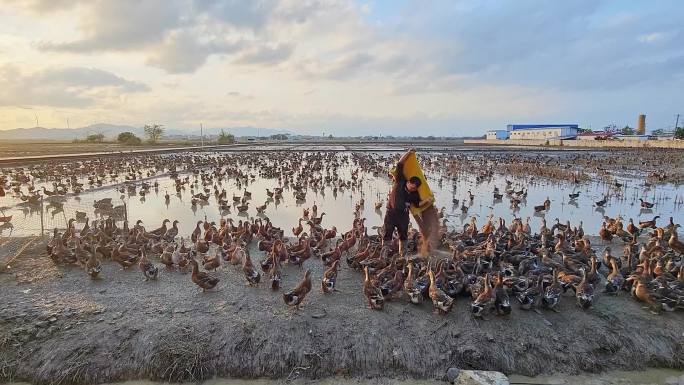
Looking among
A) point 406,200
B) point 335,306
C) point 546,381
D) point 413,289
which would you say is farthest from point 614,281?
point 335,306

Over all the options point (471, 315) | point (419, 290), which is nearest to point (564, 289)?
point (471, 315)

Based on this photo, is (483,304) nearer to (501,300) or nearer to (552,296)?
(501,300)

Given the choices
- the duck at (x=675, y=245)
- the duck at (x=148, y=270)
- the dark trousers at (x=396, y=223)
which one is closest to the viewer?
the duck at (x=148, y=270)

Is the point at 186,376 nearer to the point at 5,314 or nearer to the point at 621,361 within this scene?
the point at 5,314

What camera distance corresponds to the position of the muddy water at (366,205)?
1650 centimetres

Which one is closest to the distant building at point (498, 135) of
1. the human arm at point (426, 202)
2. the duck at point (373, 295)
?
the human arm at point (426, 202)

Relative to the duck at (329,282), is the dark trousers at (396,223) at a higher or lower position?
higher

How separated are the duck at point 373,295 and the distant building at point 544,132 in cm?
9595

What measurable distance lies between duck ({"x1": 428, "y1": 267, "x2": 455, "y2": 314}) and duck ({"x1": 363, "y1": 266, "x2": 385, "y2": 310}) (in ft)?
3.15

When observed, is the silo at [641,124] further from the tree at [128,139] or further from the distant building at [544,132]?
the tree at [128,139]

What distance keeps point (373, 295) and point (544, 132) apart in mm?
102416

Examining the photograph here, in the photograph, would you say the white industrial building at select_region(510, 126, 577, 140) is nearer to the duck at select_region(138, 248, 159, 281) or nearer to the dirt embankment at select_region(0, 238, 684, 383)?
the dirt embankment at select_region(0, 238, 684, 383)

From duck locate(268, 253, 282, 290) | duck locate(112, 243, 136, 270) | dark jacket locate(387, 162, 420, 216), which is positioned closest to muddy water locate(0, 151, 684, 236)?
duck locate(112, 243, 136, 270)

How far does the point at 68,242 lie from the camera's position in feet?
36.9
